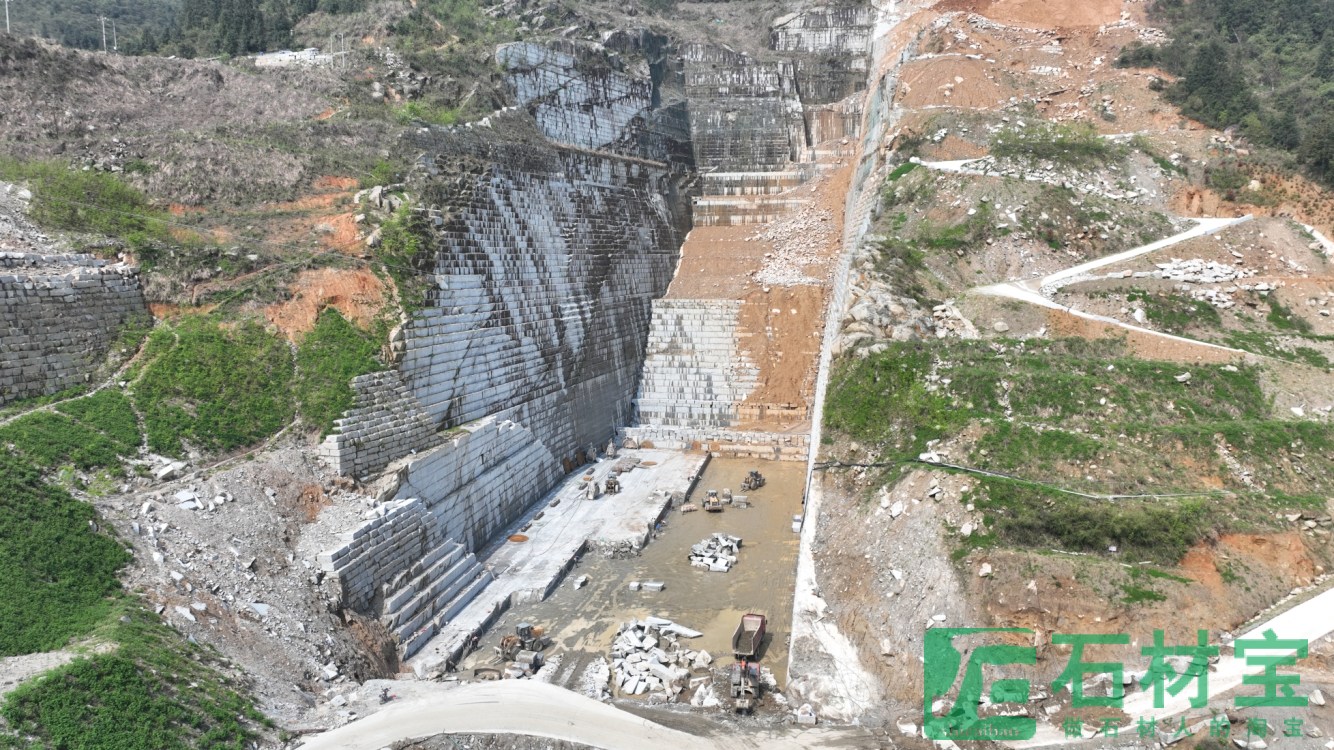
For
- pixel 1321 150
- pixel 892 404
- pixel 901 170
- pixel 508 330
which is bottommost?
pixel 892 404

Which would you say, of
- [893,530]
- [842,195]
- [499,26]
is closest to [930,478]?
[893,530]

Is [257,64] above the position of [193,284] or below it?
above

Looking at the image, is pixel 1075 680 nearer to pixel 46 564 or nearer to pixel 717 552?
pixel 717 552

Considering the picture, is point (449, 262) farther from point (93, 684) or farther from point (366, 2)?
point (366, 2)

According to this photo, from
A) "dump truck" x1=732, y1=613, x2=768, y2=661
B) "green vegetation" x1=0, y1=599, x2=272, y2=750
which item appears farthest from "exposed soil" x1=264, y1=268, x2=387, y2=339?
"dump truck" x1=732, y1=613, x2=768, y2=661

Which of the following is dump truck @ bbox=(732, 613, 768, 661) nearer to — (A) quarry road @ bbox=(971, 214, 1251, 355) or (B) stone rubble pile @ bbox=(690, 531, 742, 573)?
(B) stone rubble pile @ bbox=(690, 531, 742, 573)

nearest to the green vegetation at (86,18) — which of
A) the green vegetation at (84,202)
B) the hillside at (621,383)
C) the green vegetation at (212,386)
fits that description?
the hillside at (621,383)

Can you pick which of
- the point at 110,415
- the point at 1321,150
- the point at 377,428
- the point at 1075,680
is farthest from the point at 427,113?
the point at 1321,150
